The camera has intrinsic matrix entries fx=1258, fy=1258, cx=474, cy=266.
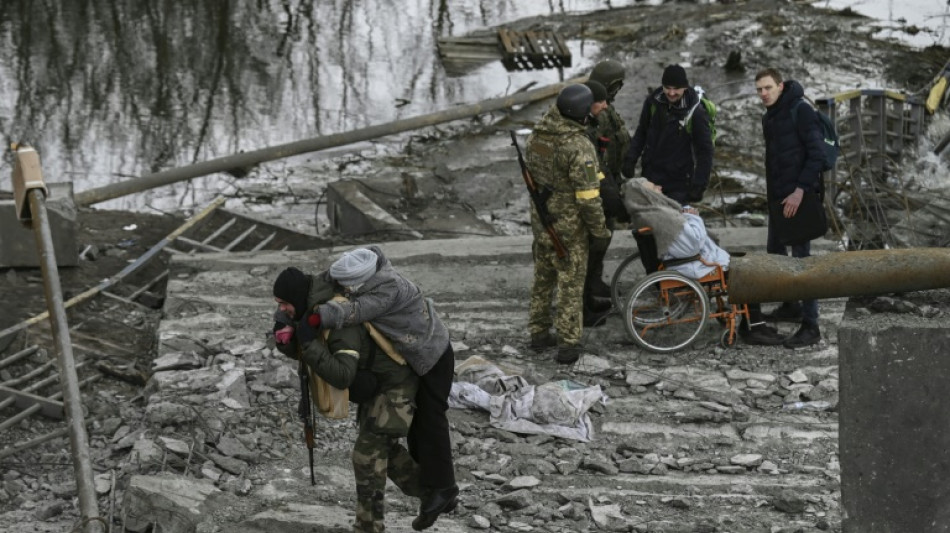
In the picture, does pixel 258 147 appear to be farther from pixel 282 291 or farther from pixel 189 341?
pixel 282 291

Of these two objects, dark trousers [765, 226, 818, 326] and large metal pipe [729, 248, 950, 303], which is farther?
dark trousers [765, 226, 818, 326]

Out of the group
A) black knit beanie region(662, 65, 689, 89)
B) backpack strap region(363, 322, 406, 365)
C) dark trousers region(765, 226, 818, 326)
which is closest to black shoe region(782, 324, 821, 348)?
dark trousers region(765, 226, 818, 326)

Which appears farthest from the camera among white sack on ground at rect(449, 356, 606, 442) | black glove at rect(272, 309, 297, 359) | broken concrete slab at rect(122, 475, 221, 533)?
white sack on ground at rect(449, 356, 606, 442)

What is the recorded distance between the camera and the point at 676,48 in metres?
17.6

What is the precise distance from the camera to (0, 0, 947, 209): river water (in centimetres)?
1542

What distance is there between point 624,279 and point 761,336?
4.65 feet

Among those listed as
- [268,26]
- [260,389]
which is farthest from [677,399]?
[268,26]

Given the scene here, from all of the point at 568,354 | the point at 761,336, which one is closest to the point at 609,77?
the point at 568,354

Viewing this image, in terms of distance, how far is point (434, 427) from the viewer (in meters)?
6.16

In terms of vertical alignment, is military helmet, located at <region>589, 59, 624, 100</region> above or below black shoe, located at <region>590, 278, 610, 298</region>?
above

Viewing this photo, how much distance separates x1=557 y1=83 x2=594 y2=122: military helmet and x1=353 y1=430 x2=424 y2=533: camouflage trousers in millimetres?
2664

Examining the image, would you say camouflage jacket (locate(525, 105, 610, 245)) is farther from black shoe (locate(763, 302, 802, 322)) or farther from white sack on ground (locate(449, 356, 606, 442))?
black shoe (locate(763, 302, 802, 322))

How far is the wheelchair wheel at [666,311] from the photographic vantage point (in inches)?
331

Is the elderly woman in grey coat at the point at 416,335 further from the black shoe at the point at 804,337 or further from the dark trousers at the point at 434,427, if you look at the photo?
the black shoe at the point at 804,337
